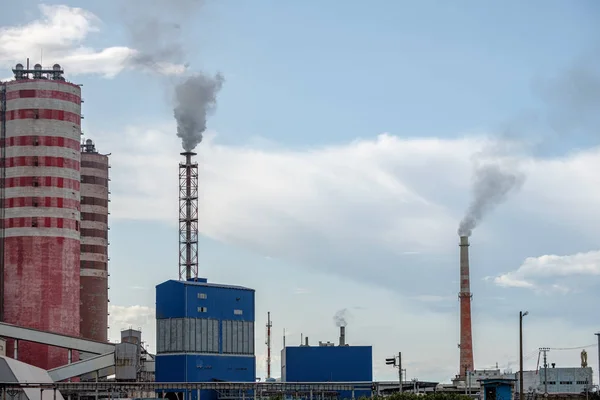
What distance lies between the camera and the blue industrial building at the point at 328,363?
9356 cm

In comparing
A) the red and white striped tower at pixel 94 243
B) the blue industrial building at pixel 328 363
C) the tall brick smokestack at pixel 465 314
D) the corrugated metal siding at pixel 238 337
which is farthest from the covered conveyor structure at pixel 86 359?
the tall brick smokestack at pixel 465 314

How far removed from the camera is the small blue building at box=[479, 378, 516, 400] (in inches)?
2594

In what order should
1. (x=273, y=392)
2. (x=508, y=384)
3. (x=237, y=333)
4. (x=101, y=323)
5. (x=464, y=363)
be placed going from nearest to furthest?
1. (x=508, y=384)
2. (x=273, y=392)
3. (x=237, y=333)
4. (x=464, y=363)
5. (x=101, y=323)

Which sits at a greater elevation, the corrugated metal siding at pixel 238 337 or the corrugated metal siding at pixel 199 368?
the corrugated metal siding at pixel 238 337

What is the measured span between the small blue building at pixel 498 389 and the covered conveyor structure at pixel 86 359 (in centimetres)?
3758

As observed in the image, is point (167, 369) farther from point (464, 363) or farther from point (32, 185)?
point (464, 363)

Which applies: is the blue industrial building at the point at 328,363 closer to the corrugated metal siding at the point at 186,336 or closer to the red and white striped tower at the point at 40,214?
the corrugated metal siding at the point at 186,336

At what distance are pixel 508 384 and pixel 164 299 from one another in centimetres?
3188

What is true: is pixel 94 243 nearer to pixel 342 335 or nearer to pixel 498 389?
pixel 342 335

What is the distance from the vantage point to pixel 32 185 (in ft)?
330

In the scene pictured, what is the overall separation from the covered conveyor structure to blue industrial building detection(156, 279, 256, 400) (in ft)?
30.2

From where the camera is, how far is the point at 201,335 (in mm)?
84562

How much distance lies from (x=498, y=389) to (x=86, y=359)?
138ft

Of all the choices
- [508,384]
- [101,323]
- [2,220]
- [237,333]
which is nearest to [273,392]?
[237,333]
